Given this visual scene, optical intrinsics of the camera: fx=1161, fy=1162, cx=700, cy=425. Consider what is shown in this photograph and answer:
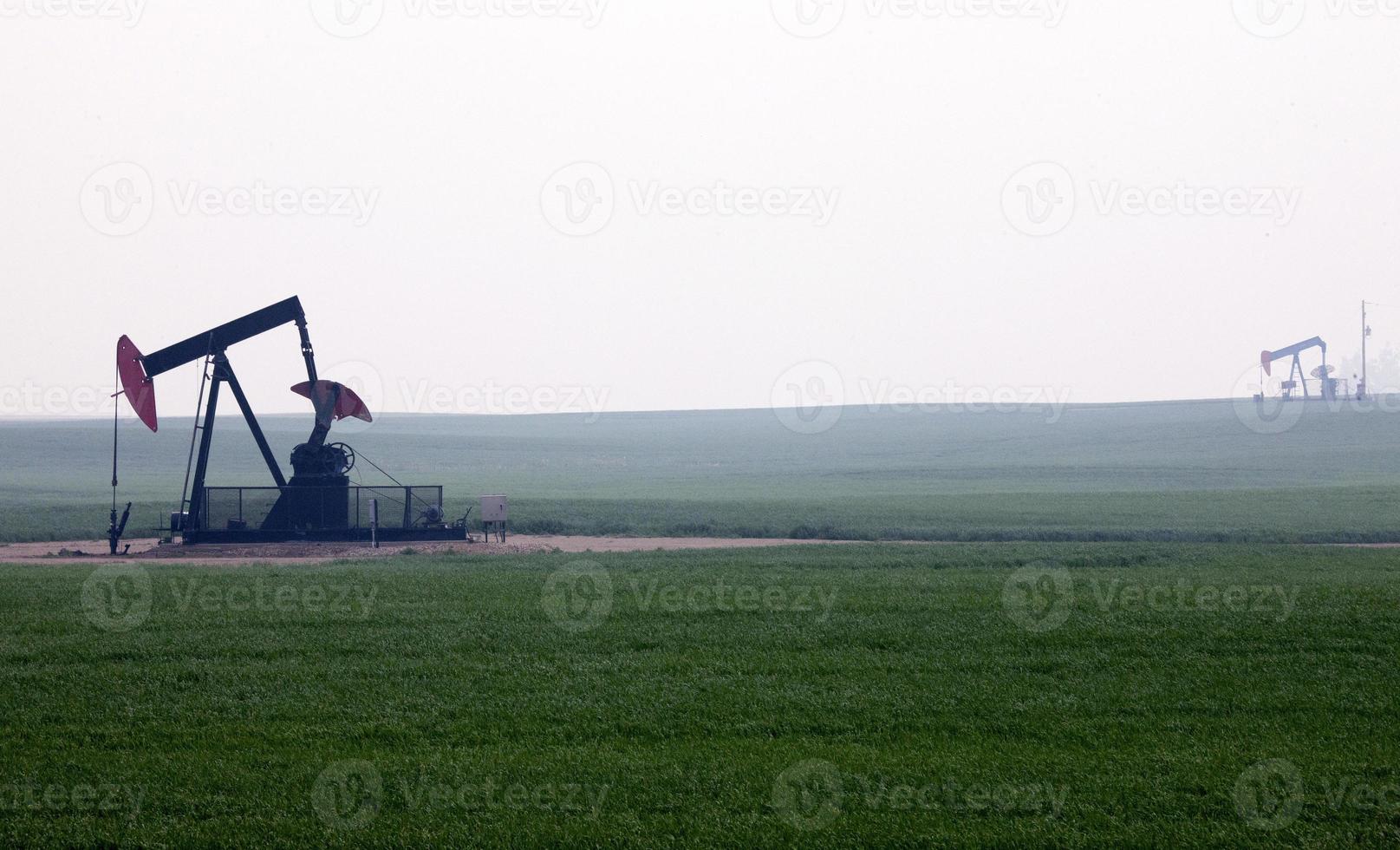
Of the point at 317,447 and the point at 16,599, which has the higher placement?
the point at 317,447

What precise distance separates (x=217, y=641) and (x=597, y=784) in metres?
7.18

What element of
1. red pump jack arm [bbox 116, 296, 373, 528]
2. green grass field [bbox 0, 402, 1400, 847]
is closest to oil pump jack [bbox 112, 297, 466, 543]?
red pump jack arm [bbox 116, 296, 373, 528]

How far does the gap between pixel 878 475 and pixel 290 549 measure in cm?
4953

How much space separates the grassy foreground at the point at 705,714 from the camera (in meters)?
8.16

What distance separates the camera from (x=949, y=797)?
336 inches

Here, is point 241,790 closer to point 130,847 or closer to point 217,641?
point 130,847

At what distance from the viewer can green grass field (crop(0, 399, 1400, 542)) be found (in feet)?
110

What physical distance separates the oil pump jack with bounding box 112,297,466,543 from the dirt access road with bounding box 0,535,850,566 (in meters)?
0.38

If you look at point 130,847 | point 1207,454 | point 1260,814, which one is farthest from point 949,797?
point 1207,454

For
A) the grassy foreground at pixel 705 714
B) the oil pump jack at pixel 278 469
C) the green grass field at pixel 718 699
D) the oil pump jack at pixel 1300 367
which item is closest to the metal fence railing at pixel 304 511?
the oil pump jack at pixel 278 469

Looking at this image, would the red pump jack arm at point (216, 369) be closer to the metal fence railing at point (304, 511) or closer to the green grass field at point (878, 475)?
the metal fence railing at point (304, 511)

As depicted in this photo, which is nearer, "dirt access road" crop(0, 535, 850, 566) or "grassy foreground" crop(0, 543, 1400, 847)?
"grassy foreground" crop(0, 543, 1400, 847)

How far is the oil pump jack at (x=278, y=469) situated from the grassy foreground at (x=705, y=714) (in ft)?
25.8

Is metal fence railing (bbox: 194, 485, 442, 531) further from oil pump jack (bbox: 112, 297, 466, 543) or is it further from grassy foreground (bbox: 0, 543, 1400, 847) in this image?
grassy foreground (bbox: 0, 543, 1400, 847)
